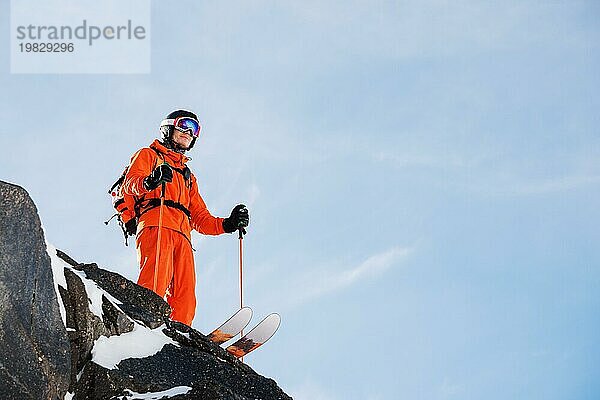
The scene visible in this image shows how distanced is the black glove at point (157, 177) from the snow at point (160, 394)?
391 centimetres

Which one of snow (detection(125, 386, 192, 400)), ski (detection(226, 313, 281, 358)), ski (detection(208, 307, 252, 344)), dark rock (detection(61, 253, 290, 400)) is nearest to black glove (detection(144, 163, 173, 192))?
ski (detection(208, 307, 252, 344))

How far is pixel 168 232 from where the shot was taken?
32.6 feet

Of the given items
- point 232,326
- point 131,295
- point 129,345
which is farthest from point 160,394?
point 232,326

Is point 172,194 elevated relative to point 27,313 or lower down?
elevated

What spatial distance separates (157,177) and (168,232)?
0.74 metres

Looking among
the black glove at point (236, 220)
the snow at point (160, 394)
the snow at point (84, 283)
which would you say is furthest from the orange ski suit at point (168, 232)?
the snow at point (160, 394)

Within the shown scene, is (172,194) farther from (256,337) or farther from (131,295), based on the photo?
(131,295)

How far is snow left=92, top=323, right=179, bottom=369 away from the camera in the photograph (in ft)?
19.8

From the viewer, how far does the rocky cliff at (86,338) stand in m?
5.05

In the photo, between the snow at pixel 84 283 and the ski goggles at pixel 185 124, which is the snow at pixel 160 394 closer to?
the snow at pixel 84 283

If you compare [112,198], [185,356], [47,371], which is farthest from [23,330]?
[112,198]

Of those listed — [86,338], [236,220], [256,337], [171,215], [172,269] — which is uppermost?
[236,220]

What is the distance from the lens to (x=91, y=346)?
602 centimetres

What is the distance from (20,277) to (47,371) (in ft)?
1.97
